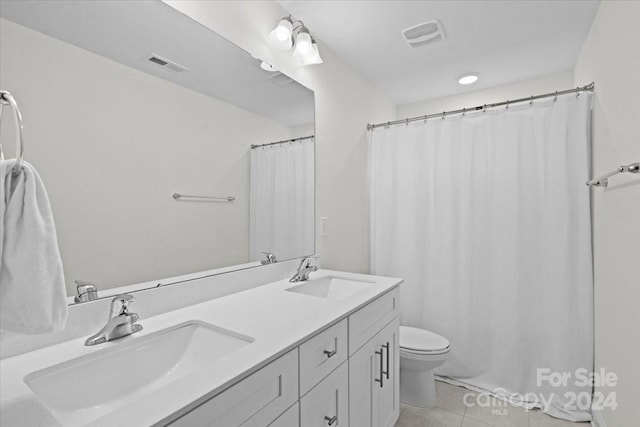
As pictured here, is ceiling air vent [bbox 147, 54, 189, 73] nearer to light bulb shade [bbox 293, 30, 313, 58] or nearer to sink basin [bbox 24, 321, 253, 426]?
light bulb shade [bbox 293, 30, 313, 58]

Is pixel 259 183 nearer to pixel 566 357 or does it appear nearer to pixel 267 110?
pixel 267 110

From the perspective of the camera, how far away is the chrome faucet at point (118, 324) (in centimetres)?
92

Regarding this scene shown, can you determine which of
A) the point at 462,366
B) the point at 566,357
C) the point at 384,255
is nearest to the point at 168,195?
the point at 384,255

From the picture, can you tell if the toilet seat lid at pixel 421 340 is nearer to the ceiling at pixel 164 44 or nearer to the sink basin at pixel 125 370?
the sink basin at pixel 125 370

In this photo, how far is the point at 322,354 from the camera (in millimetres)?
1073

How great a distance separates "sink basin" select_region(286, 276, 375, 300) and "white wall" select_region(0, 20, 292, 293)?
1.67 feet

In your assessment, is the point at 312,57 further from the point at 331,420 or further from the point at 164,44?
the point at 331,420

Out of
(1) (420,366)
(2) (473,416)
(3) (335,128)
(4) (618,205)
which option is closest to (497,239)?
(4) (618,205)

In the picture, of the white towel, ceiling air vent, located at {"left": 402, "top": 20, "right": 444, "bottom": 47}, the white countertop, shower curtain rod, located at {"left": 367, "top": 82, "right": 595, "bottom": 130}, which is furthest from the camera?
ceiling air vent, located at {"left": 402, "top": 20, "right": 444, "bottom": 47}

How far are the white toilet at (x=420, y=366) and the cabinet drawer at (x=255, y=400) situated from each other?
1.24 meters

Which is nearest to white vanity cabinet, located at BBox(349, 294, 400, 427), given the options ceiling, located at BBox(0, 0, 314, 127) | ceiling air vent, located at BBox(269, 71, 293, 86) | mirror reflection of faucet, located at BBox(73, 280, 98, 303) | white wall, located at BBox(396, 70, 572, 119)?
mirror reflection of faucet, located at BBox(73, 280, 98, 303)

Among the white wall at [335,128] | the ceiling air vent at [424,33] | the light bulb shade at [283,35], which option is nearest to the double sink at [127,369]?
the white wall at [335,128]

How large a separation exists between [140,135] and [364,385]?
1.39 m

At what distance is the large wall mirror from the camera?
0.93 m
